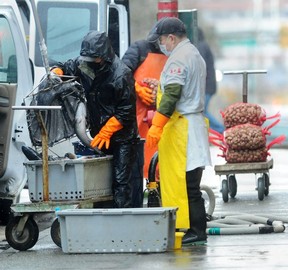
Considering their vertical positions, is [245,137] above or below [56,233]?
above

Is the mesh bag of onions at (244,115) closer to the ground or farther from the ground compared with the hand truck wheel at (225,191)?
farther from the ground

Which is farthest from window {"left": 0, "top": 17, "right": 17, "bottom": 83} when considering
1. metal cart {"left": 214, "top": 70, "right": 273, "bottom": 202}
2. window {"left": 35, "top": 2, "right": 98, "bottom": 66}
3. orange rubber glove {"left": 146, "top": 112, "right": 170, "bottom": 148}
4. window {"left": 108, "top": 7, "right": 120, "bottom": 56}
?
window {"left": 108, "top": 7, "right": 120, "bottom": 56}

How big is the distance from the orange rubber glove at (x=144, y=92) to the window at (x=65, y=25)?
4.60ft

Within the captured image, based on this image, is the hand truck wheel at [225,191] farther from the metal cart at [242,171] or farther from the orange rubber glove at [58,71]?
the orange rubber glove at [58,71]

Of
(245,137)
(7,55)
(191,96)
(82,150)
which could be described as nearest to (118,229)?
(191,96)

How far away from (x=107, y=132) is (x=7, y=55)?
2297 mm

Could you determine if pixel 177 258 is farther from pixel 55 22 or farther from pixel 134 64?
pixel 55 22

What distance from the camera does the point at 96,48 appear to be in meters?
11.6

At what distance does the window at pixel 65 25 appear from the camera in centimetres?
1595

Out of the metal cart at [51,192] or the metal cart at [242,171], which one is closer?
the metal cart at [51,192]

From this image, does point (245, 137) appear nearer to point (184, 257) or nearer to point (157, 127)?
point (157, 127)

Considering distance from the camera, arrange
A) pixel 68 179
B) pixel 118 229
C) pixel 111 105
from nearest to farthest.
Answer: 1. pixel 118 229
2. pixel 68 179
3. pixel 111 105

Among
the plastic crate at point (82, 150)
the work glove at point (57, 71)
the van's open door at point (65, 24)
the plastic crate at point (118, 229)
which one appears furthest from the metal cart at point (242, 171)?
the plastic crate at point (118, 229)

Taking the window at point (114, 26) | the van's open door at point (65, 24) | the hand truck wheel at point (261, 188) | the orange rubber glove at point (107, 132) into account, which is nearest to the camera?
the orange rubber glove at point (107, 132)
